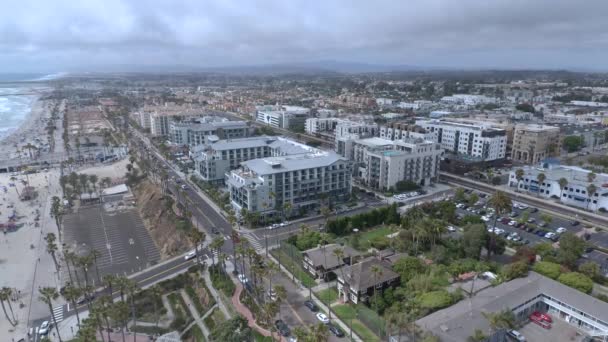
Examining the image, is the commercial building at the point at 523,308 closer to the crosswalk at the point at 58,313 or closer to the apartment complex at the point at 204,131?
the crosswalk at the point at 58,313

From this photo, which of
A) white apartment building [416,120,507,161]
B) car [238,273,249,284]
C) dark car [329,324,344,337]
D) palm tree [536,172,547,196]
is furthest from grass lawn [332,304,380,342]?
white apartment building [416,120,507,161]

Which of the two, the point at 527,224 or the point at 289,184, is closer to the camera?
the point at 527,224

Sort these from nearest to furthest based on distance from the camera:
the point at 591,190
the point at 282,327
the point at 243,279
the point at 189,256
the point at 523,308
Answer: the point at 523,308, the point at 282,327, the point at 243,279, the point at 189,256, the point at 591,190

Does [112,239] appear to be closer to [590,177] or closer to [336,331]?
[336,331]

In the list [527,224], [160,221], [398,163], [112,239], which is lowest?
[112,239]

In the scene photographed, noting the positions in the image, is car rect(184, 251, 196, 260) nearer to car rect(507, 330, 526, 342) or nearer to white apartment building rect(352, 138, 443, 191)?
car rect(507, 330, 526, 342)

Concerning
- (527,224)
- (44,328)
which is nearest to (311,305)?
(44,328)

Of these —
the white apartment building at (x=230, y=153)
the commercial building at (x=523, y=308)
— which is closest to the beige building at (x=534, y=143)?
the white apartment building at (x=230, y=153)
